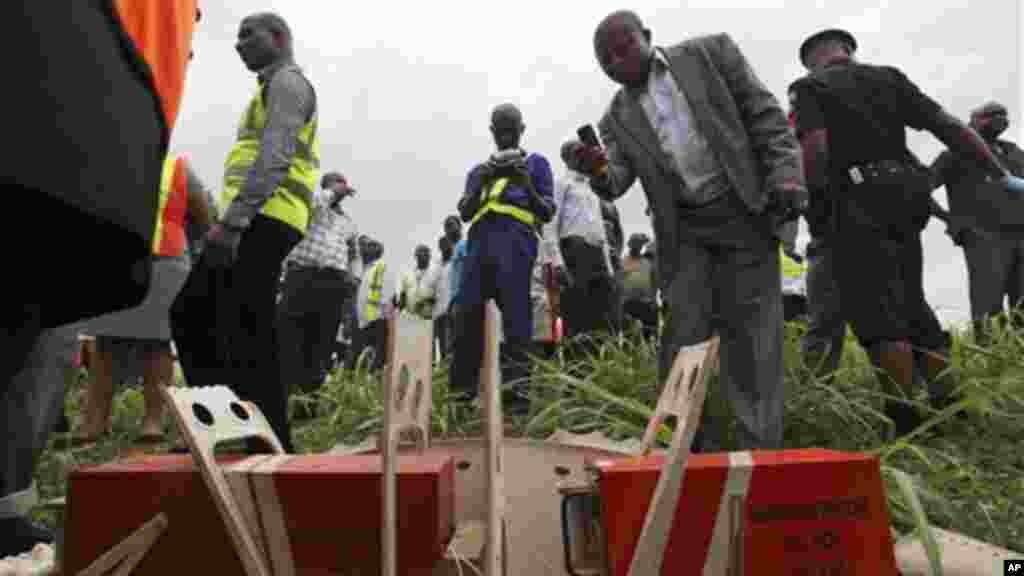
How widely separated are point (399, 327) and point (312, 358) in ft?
11.5

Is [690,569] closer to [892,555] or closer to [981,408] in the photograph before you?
[892,555]

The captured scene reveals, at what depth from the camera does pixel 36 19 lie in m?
0.71

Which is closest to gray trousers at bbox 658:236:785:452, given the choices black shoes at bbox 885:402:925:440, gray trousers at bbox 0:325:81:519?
black shoes at bbox 885:402:925:440

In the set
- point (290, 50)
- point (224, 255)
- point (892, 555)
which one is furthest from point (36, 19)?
point (290, 50)

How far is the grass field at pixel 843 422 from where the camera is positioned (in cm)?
209

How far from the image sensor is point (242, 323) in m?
2.38

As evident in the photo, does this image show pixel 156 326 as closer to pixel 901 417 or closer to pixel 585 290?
pixel 585 290

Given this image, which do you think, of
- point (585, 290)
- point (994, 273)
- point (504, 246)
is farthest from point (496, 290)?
point (994, 273)

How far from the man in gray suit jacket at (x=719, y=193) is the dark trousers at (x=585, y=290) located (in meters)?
2.38

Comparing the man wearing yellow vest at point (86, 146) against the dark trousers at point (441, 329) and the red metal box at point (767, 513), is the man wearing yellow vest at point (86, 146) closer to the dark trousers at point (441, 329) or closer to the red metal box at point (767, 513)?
the red metal box at point (767, 513)

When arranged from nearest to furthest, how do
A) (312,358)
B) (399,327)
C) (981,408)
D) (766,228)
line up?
(399,327), (766,228), (981,408), (312,358)

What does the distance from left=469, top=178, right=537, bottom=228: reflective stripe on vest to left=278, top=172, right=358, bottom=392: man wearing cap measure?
3.77 ft

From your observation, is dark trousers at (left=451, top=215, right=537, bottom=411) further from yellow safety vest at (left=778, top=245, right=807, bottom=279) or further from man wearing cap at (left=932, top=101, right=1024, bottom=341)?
yellow safety vest at (left=778, top=245, right=807, bottom=279)

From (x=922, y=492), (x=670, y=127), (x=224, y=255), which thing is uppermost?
(x=670, y=127)
